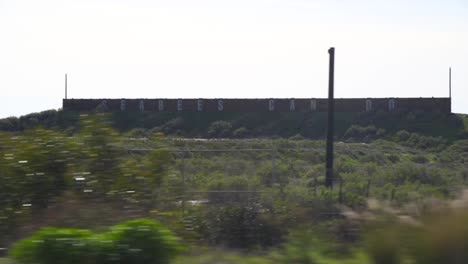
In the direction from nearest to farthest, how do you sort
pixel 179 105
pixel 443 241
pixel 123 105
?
pixel 443 241
pixel 123 105
pixel 179 105

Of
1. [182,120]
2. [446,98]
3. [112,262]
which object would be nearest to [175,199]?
[112,262]

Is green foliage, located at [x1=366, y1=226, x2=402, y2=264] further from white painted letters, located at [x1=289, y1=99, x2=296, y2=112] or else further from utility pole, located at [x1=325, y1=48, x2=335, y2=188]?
white painted letters, located at [x1=289, y1=99, x2=296, y2=112]

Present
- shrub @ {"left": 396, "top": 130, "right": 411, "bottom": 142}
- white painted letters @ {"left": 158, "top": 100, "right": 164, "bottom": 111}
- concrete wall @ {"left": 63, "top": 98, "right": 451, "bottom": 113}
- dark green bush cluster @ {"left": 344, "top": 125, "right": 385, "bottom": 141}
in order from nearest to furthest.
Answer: shrub @ {"left": 396, "top": 130, "right": 411, "bottom": 142} < dark green bush cluster @ {"left": 344, "top": 125, "right": 385, "bottom": 141} < white painted letters @ {"left": 158, "top": 100, "right": 164, "bottom": 111} < concrete wall @ {"left": 63, "top": 98, "right": 451, "bottom": 113}

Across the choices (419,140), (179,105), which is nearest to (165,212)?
(419,140)

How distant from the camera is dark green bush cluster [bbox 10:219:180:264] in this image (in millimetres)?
6633

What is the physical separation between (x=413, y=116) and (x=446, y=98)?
12.0 ft

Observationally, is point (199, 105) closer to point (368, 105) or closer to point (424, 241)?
point (368, 105)

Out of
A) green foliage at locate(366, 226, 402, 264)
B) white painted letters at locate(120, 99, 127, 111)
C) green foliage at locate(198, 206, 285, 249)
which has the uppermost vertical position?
white painted letters at locate(120, 99, 127, 111)

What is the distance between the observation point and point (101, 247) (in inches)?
264

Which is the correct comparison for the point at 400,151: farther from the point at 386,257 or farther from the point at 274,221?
the point at 386,257

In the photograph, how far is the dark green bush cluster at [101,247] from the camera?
21.8 ft

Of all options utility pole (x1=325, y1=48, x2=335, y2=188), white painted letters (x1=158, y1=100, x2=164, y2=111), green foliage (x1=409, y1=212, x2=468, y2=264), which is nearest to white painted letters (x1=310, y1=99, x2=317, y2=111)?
white painted letters (x1=158, y1=100, x2=164, y2=111)

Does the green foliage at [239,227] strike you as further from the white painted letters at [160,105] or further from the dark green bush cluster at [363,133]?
the white painted letters at [160,105]

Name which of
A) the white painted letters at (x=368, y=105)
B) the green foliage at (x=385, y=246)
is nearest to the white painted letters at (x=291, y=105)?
the white painted letters at (x=368, y=105)
